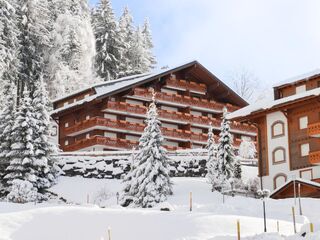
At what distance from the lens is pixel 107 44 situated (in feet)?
272

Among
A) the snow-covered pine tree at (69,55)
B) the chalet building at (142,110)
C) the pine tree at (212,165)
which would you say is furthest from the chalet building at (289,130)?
the snow-covered pine tree at (69,55)

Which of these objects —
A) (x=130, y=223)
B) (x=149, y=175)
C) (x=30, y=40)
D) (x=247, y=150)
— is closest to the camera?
(x=130, y=223)

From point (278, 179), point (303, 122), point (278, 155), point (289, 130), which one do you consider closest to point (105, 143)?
point (278, 155)

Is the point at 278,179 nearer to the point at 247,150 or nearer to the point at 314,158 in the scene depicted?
the point at 314,158

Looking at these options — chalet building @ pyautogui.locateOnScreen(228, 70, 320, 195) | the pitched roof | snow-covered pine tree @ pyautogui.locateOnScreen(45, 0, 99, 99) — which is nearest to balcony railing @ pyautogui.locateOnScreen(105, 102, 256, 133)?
the pitched roof

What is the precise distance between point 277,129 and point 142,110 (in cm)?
1645

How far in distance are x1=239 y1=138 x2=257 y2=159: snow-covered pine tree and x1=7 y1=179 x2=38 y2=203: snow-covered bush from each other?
852 inches

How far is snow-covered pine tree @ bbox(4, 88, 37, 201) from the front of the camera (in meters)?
46.0

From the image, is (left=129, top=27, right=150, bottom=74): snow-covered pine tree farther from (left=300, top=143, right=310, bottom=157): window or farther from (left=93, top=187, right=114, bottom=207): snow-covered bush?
(left=300, top=143, right=310, bottom=157): window

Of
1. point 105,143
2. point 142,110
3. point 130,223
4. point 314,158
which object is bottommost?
point 130,223

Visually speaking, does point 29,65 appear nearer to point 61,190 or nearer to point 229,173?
point 61,190

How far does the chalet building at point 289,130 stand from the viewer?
47.4 m

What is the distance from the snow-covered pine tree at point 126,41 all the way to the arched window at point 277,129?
1340 inches

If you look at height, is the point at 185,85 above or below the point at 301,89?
above
